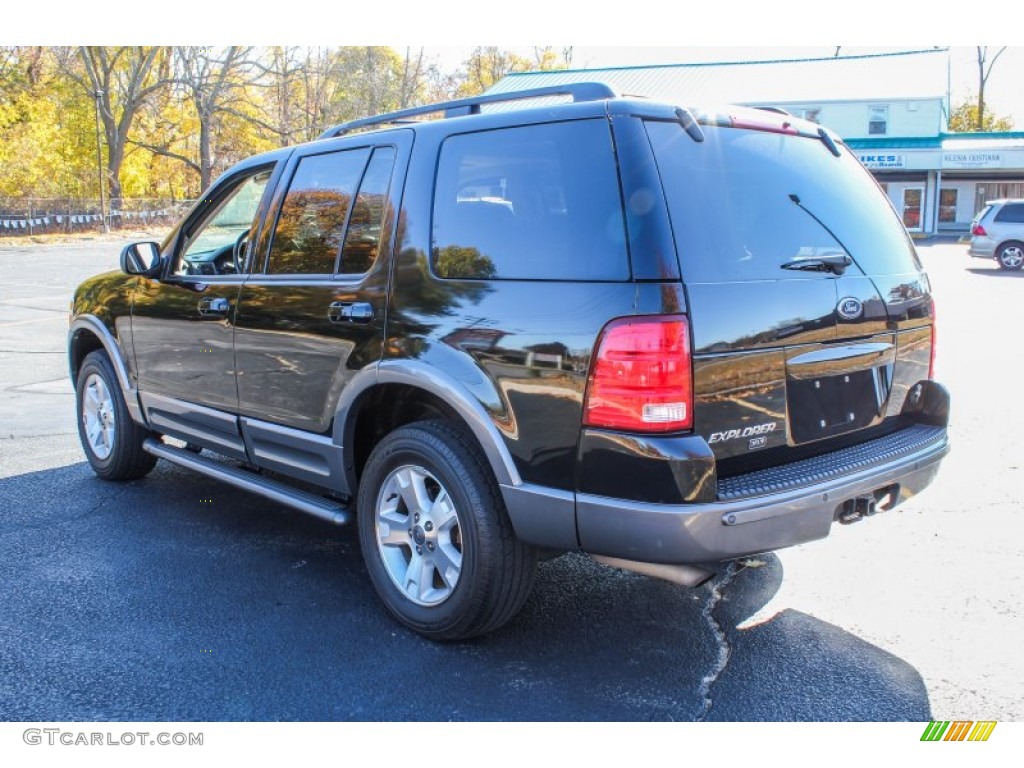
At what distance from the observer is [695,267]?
3.01 meters

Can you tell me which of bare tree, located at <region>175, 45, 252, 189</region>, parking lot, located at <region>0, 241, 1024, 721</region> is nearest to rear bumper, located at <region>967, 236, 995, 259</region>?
parking lot, located at <region>0, 241, 1024, 721</region>

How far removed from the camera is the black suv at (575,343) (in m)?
2.98

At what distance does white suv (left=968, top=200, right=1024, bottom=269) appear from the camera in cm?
2394

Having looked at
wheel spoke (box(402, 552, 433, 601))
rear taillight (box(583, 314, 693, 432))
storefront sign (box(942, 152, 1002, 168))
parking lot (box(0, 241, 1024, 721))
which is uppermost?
storefront sign (box(942, 152, 1002, 168))

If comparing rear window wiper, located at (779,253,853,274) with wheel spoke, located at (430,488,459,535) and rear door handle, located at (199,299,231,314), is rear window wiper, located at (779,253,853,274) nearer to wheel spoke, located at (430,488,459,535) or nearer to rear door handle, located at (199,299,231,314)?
wheel spoke, located at (430,488,459,535)

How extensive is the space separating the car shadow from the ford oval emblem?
50.3 inches

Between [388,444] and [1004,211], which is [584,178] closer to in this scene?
[388,444]

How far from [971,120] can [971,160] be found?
105 feet

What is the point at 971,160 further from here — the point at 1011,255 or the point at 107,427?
the point at 107,427

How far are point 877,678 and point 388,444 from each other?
2.03m

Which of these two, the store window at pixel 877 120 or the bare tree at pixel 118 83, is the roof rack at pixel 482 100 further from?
the bare tree at pixel 118 83
